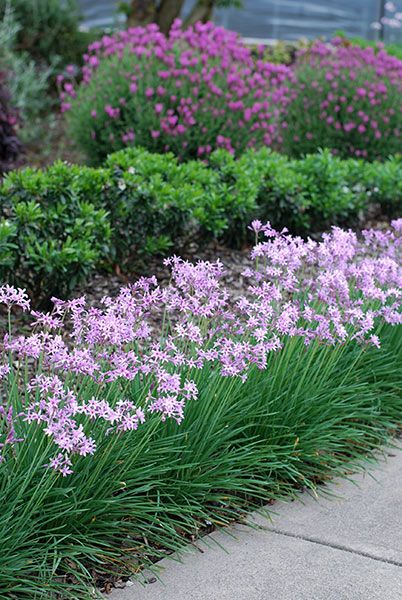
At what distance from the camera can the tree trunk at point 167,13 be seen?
14500mm

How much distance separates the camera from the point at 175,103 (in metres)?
9.12

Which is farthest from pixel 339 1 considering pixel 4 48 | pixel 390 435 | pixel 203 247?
pixel 390 435

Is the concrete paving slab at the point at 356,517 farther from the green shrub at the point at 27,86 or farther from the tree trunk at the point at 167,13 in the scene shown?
the tree trunk at the point at 167,13

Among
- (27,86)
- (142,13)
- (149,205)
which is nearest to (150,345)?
(149,205)

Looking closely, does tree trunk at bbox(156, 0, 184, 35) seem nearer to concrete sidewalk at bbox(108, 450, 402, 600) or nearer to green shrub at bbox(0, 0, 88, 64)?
green shrub at bbox(0, 0, 88, 64)

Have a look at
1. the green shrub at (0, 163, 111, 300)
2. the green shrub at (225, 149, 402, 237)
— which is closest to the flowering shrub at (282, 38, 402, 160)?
the green shrub at (225, 149, 402, 237)

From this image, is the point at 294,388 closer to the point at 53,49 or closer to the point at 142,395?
the point at 142,395

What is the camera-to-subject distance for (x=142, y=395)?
3363mm

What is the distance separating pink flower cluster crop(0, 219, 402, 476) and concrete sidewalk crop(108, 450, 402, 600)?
1.61 ft

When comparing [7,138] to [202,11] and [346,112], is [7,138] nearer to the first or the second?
[346,112]

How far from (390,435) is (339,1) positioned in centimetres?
2142

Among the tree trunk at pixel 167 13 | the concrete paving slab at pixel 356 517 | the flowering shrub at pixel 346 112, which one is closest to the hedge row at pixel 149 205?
the flowering shrub at pixel 346 112

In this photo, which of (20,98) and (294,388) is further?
(20,98)

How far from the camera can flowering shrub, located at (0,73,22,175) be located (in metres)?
8.94
